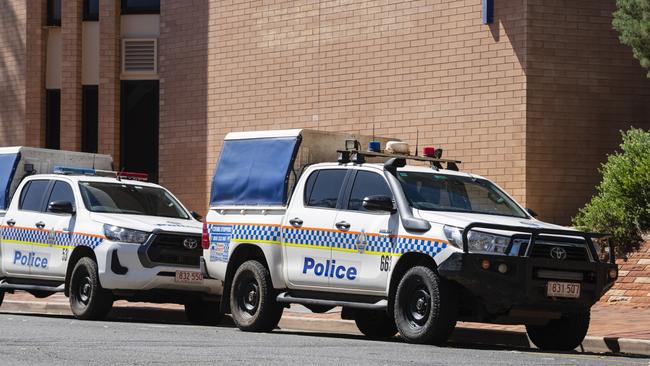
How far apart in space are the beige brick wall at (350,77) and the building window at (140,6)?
0.68m

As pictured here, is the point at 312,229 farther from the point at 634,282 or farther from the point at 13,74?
the point at 13,74

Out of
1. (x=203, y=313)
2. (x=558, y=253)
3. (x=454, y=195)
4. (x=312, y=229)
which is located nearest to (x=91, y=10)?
(x=203, y=313)

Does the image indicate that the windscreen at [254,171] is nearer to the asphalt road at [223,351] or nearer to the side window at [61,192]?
the asphalt road at [223,351]

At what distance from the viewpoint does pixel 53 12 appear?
96.2 ft

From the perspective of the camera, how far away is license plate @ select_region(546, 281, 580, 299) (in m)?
12.7

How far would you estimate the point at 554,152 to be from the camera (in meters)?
20.9

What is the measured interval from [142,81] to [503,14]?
30.6 ft

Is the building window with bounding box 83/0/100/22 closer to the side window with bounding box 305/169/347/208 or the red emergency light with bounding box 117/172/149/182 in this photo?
the red emergency light with bounding box 117/172/149/182

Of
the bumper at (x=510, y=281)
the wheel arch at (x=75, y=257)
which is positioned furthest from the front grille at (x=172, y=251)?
the bumper at (x=510, y=281)

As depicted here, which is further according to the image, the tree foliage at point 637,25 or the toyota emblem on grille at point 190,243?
the tree foliage at point 637,25

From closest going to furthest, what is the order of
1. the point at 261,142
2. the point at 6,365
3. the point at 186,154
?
the point at 6,365
the point at 261,142
the point at 186,154

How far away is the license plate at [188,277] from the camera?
54.3 feet

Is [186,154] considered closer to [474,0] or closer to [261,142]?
[474,0]

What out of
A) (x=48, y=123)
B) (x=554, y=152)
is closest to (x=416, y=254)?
(x=554, y=152)
